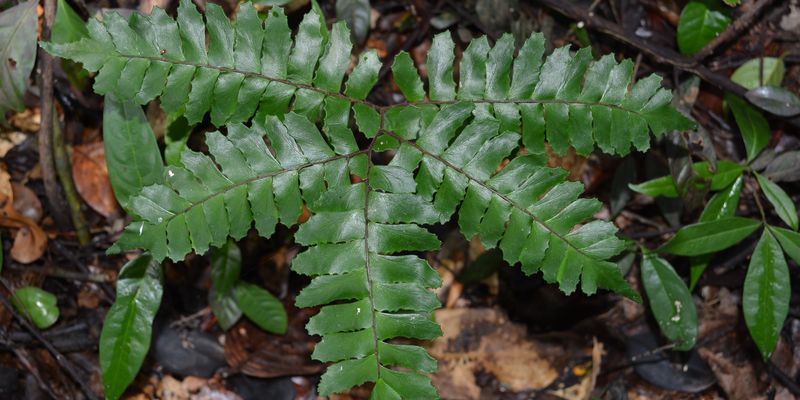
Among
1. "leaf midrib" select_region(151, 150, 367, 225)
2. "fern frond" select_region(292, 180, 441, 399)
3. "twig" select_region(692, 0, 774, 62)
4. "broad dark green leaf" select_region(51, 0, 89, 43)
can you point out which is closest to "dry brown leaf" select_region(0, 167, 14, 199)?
"broad dark green leaf" select_region(51, 0, 89, 43)

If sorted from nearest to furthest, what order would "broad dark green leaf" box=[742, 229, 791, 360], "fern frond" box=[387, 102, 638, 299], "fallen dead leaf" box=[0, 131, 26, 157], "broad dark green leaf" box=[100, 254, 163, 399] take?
"fern frond" box=[387, 102, 638, 299]
"broad dark green leaf" box=[100, 254, 163, 399]
"broad dark green leaf" box=[742, 229, 791, 360]
"fallen dead leaf" box=[0, 131, 26, 157]

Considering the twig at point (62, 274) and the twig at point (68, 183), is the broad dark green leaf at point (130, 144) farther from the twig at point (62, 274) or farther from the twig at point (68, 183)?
the twig at point (62, 274)

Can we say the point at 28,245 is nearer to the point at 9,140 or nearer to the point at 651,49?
the point at 9,140

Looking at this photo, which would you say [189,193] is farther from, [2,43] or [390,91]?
[390,91]

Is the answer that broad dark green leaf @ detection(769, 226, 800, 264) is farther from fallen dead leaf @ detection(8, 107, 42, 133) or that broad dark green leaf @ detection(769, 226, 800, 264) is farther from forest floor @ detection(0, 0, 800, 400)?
fallen dead leaf @ detection(8, 107, 42, 133)

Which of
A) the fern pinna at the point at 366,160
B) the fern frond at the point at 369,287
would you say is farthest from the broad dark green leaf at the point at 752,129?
the fern frond at the point at 369,287
